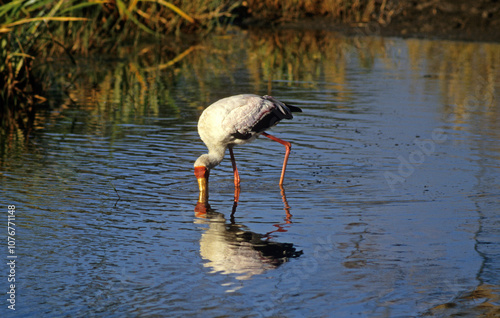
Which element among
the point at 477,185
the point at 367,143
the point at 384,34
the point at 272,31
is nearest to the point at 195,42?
the point at 272,31

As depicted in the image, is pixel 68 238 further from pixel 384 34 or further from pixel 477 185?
pixel 384 34

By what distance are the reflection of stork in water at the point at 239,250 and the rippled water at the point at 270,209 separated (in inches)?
0.7

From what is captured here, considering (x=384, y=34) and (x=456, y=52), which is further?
(x=384, y=34)

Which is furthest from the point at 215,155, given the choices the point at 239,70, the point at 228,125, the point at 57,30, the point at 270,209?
the point at 57,30

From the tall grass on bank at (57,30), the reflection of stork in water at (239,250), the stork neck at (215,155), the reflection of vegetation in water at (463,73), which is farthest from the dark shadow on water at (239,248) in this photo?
the reflection of vegetation in water at (463,73)

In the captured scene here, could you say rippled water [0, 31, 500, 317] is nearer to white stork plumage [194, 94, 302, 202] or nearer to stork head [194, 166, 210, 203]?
stork head [194, 166, 210, 203]

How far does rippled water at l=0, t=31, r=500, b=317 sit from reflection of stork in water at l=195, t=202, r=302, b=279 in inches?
0.7

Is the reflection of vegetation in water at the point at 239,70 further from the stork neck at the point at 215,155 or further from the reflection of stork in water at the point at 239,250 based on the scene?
the reflection of stork in water at the point at 239,250

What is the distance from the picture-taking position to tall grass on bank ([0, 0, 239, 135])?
417 inches

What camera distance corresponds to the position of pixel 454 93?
12.4m

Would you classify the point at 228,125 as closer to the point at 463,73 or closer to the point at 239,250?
the point at 239,250

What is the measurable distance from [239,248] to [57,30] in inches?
415

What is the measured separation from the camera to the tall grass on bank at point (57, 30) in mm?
10584

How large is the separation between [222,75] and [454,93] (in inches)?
163
